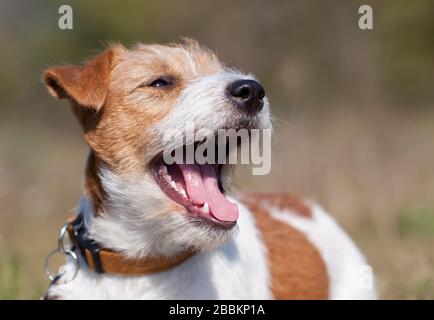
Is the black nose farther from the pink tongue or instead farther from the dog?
the pink tongue

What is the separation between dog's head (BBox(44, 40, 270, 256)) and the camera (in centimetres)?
379

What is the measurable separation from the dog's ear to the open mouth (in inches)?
20.1

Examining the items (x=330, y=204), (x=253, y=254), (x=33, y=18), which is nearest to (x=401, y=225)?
(x=330, y=204)

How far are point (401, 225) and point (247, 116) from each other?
4.77 meters

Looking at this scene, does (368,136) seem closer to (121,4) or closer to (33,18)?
(33,18)

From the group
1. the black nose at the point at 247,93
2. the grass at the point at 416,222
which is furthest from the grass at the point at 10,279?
the grass at the point at 416,222

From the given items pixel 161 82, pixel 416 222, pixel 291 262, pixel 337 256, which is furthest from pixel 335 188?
pixel 161 82

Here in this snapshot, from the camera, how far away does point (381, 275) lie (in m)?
6.36

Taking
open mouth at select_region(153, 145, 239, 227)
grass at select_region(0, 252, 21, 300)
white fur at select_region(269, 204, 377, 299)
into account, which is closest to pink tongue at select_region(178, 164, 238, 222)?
open mouth at select_region(153, 145, 239, 227)

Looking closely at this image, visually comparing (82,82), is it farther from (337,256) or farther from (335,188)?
(335,188)

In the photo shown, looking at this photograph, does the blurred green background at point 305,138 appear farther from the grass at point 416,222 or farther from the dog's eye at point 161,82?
the dog's eye at point 161,82

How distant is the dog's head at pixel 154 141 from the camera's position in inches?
149

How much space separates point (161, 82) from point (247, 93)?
0.61 metres

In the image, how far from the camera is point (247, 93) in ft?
12.5
